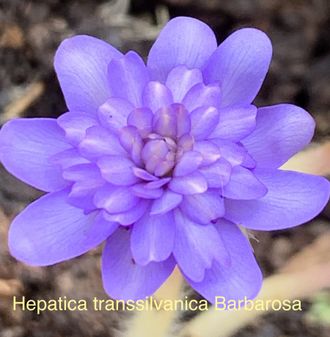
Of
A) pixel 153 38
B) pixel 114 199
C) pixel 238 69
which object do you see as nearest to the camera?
pixel 114 199

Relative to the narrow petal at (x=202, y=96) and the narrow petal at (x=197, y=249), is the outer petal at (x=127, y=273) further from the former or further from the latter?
the narrow petal at (x=202, y=96)

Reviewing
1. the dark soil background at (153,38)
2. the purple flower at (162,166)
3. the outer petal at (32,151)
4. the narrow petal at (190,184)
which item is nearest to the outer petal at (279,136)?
the purple flower at (162,166)

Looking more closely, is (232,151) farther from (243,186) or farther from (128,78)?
(128,78)

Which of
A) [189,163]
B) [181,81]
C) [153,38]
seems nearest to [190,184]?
[189,163]

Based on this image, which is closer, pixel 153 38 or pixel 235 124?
pixel 235 124

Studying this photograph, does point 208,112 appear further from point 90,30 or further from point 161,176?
point 90,30

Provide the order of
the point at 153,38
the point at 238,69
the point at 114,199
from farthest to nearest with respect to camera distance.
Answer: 1. the point at 153,38
2. the point at 238,69
3. the point at 114,199
